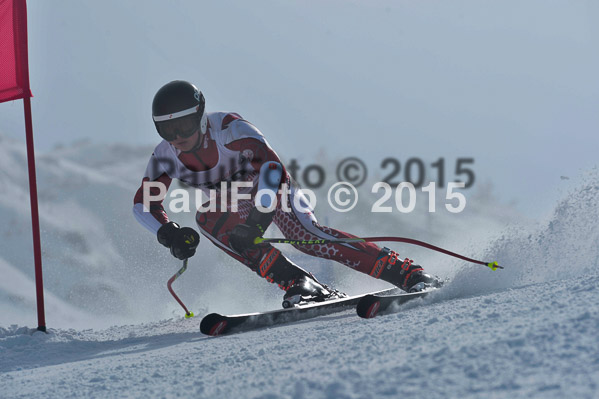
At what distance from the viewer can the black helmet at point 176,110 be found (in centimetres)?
393

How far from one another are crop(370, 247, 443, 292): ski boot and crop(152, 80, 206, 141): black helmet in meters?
1.73

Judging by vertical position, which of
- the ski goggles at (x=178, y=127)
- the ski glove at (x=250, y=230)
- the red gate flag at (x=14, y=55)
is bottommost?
the ski glove at (x=250, y=230)

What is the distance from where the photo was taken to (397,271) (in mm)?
4445

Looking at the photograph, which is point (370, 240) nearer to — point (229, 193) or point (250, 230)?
point (250, 230)

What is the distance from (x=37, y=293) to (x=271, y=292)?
8.16 feet

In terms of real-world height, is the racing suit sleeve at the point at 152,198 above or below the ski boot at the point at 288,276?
above

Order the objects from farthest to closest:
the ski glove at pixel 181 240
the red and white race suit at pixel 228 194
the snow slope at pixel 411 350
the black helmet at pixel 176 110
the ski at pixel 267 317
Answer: the red and white race suit at pixel 228 194, the ski glove at pixel 181 240, the black helmet at pixel 176 110, the ski at pixel 267 317, the snow slope at pixel 411 350

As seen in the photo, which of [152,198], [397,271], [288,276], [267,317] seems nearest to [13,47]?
[152,198]

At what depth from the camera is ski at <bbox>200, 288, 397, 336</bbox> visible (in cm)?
355

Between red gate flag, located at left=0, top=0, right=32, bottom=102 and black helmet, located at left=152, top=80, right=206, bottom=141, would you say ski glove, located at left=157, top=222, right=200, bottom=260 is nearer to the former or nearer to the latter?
black helmet, located at left=152, top=80, right=206, bottom=141

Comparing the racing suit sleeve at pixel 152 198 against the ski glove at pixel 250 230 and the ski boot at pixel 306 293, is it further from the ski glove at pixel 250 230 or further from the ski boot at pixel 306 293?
the ski boot at pixel 306 293

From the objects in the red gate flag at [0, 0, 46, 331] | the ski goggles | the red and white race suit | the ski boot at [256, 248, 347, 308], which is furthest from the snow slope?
the red gate flag at [0, 0, 46, 331]

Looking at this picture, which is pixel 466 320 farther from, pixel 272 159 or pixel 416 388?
pixel 272 159

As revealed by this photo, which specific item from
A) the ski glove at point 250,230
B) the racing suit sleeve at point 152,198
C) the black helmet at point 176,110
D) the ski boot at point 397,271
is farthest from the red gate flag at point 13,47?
the ski boot at point 397,271
